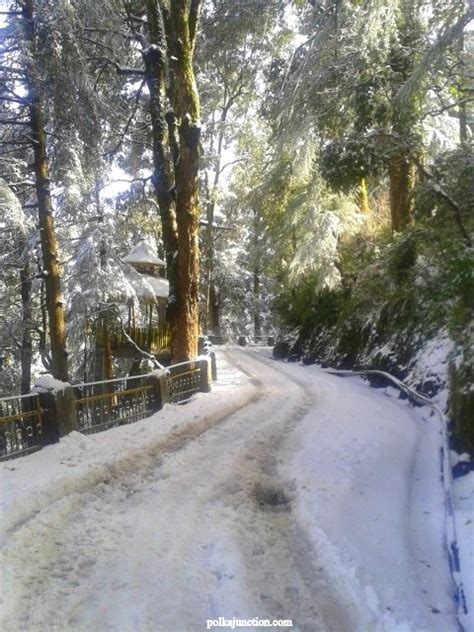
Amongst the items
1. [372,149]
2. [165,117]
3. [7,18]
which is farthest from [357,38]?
[7,18]

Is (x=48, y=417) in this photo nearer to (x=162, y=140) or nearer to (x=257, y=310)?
(x=162, y=140)

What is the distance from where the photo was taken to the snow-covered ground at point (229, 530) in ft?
10.9

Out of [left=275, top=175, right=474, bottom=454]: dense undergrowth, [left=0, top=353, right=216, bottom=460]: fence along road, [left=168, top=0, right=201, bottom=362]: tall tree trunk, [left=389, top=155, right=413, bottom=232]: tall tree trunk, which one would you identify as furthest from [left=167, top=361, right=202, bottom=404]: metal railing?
[left=389, top=155, right=413, bottom=232]: tall tree trunk

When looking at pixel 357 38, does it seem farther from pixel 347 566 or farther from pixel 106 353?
pixel 106 353

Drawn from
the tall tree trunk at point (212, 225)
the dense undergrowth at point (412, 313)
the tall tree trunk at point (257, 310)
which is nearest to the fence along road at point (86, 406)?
the dense undergrowth at point (412, 313)

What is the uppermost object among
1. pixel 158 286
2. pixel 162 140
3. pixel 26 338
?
pixel 162 140

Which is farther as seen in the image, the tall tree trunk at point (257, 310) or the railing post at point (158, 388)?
the tall tree trunk at point (257, 310)

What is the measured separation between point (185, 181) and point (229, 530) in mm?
8344

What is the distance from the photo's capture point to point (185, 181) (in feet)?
35.9

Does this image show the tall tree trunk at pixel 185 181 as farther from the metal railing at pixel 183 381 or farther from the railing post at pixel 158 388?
the railing post at pixel 158 388

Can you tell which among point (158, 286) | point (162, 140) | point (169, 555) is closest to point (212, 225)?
point (158, 286)

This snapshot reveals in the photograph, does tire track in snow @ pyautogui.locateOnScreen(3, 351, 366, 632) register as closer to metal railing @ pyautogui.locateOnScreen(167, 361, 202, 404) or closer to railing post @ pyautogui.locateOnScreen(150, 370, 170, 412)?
railing post @ pyautogui.locateOnScreen(150, 370, 170, 412)

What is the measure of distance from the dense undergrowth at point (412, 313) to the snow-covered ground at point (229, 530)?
1065 millimetres

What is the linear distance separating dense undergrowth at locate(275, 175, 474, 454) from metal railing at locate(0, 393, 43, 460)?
5473 millimetres
